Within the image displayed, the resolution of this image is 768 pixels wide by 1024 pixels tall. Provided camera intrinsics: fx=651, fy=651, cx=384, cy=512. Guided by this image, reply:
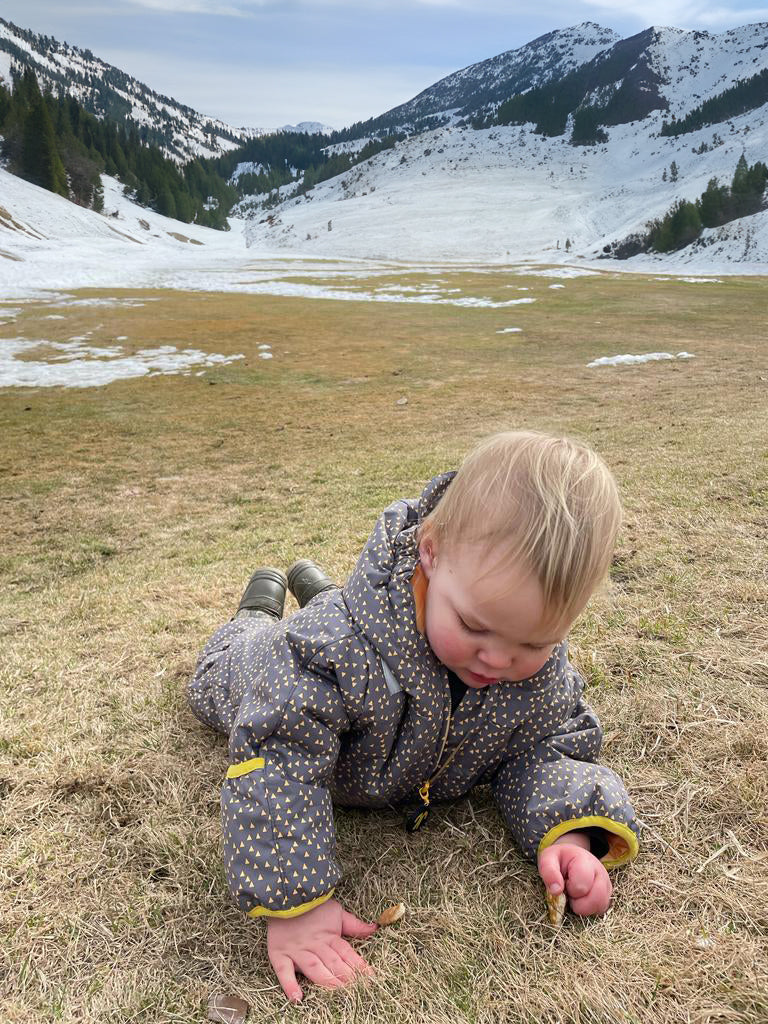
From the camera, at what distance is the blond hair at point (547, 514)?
1906 millimetres

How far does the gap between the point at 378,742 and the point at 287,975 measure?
74cm

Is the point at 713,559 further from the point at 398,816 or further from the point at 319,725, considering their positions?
the point at 319,725

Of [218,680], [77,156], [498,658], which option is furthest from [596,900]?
[77,156]

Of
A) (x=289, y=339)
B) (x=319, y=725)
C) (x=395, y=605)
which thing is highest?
(x=395, y=605)

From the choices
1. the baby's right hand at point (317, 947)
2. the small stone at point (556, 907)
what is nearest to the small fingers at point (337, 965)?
the baby's right hand at point (317, 947)

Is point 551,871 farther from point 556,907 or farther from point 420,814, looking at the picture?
point 420,814

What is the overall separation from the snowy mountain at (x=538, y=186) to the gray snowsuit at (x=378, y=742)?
71193mm

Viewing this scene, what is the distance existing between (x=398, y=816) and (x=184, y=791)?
0.91 m

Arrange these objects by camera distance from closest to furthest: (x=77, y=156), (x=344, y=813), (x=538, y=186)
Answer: (x=344, y=813)
(x=77, y=156)
(x=538, y=186)

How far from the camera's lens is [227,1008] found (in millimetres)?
1912

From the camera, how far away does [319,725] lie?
221cm

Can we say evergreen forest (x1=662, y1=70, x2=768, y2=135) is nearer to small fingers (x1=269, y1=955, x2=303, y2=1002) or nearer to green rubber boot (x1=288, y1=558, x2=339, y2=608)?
green rubber boot (x1=288, y1=558, x2=339, y2=608)

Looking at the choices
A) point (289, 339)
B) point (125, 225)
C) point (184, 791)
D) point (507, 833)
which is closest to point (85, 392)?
point (289, 339)

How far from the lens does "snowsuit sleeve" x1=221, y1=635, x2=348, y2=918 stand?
2.08 m
